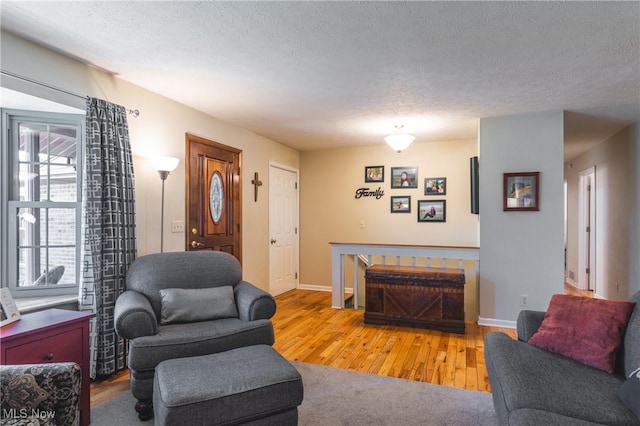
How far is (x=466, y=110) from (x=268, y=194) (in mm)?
2837

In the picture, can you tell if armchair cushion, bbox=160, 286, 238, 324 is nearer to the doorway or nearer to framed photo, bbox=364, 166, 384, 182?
framed photo, bbox=364, 166, 384, 182

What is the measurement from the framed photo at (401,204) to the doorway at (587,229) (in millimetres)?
2959

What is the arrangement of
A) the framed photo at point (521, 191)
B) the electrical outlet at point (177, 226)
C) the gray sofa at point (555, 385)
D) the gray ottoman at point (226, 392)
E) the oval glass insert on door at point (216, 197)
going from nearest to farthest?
1. the gray sofa at point (555, 385)
2. the gray ottoman at point (226, 392)
3. the electrical outlet at point (177, 226)
4. the framed photo at point (521, 191)
5. the oval glass insert on door at point (216, 197)

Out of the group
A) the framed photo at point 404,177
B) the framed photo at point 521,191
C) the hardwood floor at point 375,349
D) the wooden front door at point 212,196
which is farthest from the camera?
Result: the framed photo at point 404,177

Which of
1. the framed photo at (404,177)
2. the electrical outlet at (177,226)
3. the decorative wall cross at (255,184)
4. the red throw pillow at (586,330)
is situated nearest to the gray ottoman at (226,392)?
the red throw pillow at (586,330)

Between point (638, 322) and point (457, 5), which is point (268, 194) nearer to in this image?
point (457, 5)

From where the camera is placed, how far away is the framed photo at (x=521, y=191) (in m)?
3.87

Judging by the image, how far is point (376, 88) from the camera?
314 cm

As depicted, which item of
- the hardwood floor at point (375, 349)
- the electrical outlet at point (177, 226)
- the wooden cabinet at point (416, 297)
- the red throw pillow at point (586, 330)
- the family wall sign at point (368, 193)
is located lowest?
the hardwood floor at point (375, 349)

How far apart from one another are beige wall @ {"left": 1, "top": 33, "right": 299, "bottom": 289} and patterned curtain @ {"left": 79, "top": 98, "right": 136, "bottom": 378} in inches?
9.2

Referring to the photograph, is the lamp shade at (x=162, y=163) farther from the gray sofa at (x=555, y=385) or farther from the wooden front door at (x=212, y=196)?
the gray sofa at (x=555, y=385)

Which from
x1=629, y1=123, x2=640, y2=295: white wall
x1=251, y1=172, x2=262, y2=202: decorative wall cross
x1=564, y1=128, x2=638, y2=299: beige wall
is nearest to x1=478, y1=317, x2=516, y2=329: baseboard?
x1=629, y1=123, x2=640, y2=295: white wall

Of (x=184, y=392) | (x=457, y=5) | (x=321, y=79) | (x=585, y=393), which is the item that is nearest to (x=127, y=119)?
(x=321, y=79)

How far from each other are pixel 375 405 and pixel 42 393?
1.79 meters
